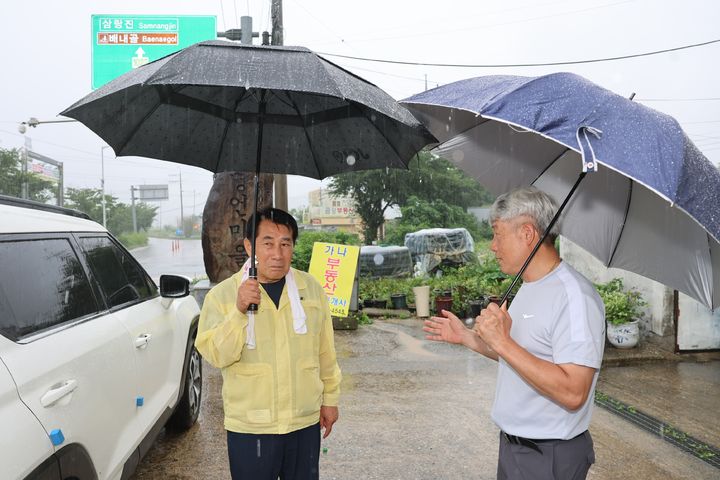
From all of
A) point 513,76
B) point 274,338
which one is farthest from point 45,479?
point 513,76

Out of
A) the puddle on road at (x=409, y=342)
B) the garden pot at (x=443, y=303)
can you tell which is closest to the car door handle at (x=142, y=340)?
the puddle on road at (x=409, y=342)

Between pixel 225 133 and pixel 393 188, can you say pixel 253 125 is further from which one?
pixel 393 188

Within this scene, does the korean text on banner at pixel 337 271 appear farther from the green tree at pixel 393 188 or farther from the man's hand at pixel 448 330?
the green tree at pixel 393 188

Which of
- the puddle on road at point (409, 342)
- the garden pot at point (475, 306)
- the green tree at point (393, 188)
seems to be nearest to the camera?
the puddle on road at point (409, 342)

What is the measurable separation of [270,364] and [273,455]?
1.26 feet

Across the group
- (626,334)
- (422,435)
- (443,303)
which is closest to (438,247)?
(443,303)

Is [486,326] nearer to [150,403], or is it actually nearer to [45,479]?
[45,479]

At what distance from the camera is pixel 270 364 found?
2369 mm

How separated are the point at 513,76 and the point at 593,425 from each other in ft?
12.6

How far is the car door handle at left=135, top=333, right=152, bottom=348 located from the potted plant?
245 inches

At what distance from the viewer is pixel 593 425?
16.4 ft

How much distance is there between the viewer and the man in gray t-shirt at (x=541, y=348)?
188 cm

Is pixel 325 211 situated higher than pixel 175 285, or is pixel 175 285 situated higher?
pixel 325 211

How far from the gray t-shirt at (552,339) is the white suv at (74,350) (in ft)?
5.33
